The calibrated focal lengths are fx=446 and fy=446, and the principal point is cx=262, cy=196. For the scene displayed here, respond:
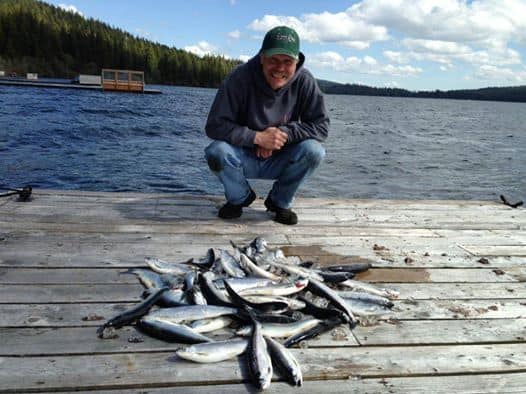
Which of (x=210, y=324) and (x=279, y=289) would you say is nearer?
(x=210, y=324)

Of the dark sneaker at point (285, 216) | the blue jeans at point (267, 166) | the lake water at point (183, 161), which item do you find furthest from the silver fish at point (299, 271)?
the lake water at point (183, 161)

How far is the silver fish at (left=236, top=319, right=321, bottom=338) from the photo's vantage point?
2.72 meters

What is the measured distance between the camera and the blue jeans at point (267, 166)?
16.1 feet

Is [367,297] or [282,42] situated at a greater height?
[282,42]

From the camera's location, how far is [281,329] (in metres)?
2.78

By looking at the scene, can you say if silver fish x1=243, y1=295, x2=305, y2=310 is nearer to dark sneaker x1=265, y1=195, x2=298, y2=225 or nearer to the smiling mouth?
dark sneaker x1=265, y1=195, x2=298, y2=225

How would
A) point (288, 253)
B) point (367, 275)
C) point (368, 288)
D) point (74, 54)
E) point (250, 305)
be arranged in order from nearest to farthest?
1. point (250, 305)
2. point (368, 288)
3. point (367, 275)
4. point (288, 253)
5. point (74, 54)

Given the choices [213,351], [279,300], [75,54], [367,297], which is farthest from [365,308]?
[75,54]

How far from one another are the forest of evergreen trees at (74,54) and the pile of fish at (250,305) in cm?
10534

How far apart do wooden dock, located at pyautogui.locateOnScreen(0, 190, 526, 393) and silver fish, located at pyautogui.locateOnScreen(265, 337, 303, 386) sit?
55 mm

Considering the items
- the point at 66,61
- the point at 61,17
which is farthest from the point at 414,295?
the point at 61,17

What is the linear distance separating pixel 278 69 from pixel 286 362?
10.2 ft

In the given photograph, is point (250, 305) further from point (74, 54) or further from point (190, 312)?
point (74, 54)

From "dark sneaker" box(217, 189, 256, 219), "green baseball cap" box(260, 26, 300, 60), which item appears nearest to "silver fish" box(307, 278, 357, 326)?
"dark sneaker" box(217, 189, 256, 219)
